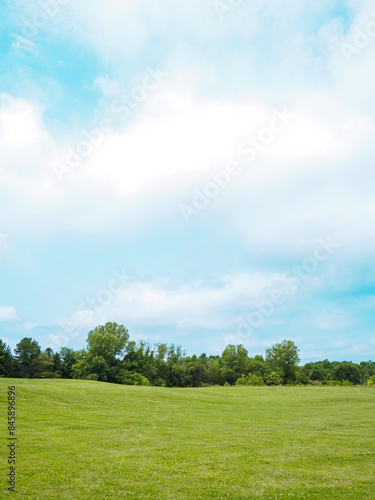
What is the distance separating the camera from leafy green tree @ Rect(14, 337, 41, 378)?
9750 cm

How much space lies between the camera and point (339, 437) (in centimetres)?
2239

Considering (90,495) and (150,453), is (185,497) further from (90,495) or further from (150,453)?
(150,453)

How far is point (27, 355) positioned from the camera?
Answer: 102 m

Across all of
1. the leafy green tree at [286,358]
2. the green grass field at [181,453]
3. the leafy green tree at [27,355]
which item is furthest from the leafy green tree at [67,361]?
the green grass field at [181,453]

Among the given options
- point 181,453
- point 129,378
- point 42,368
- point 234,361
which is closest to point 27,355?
point 42,368

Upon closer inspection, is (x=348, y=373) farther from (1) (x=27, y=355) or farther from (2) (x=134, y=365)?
(1) (x=27, y=355)

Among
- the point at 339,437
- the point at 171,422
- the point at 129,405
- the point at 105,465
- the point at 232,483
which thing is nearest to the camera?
the point at 232,483

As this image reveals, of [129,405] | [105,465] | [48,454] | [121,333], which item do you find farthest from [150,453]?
[121,333]

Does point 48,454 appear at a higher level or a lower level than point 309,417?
higher

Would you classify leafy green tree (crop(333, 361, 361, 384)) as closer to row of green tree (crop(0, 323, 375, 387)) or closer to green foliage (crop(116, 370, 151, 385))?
row of green tree (crop(0, 323, 375, 387))

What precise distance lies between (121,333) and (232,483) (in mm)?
96646

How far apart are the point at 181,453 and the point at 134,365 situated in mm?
89691

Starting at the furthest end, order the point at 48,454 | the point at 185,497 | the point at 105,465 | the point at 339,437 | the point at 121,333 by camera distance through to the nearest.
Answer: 1. the point at 121,333
2. the point at 339,437
3. the point at 48,454
4. the point at 105,465
5. the point at 185,497

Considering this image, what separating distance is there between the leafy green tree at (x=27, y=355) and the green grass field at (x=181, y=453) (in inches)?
2866
